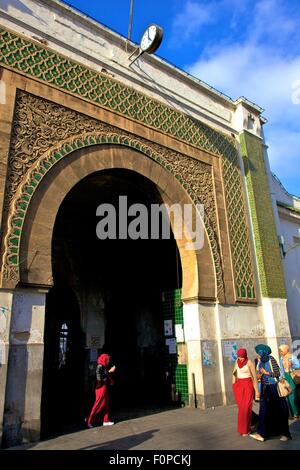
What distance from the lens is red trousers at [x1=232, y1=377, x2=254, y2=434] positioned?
4.69 m

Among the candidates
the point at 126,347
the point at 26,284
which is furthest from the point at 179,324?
the point at 26,284

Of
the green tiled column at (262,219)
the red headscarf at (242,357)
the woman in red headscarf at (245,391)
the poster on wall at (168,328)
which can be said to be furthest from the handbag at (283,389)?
the green tiled column at (262,219)

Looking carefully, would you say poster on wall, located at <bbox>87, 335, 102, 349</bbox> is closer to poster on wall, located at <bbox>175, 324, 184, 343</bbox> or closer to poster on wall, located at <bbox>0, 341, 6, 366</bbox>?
poster on wall, located at <bbox>175, 324, 184, 343</bbox>

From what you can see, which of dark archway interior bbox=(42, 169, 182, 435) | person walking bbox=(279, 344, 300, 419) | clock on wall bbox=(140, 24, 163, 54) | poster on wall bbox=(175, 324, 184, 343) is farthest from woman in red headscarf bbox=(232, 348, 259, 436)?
clock on wall bbox=(140, 24, 163, 54)

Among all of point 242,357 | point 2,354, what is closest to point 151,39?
point 242,357

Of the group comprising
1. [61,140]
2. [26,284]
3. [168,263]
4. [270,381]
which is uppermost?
[61,140]

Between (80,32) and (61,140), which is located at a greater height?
(80,32)

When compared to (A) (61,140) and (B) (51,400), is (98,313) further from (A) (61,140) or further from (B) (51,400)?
(A) (61,140)

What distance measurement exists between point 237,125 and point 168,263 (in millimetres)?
4072

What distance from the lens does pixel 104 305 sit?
9266 millimetres

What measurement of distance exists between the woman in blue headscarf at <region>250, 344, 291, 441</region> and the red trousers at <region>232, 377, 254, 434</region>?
0.45 ft

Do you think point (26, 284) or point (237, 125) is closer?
point (26, 284)

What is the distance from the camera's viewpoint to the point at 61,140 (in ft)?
19.7

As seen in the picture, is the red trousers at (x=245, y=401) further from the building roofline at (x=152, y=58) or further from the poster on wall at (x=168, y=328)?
the building roofline at (x=152, y=58)
